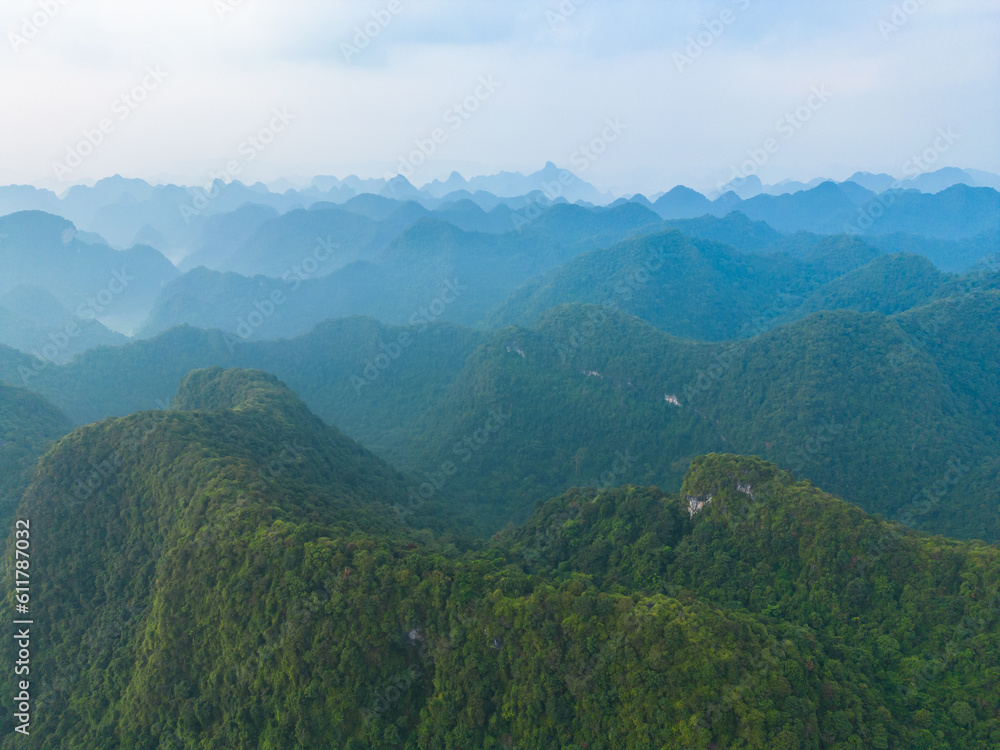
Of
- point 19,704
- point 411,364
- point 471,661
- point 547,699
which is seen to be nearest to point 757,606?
point 547,699

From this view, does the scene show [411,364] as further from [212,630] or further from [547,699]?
[547,699]

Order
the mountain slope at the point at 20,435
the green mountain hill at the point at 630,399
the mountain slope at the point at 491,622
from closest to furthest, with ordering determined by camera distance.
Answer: the mountain slope at the point at 491,622 < the mountain slope at the point at 20,435 < the green mountain hill at the point at 630,399

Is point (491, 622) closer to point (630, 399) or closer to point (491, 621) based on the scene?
point (491, 621)

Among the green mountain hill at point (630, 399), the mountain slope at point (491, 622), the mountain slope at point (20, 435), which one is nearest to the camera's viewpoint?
the mountain slope at point (491, 622)

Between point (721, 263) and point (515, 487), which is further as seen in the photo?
point (721, 263)

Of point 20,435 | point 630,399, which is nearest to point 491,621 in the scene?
point 20,435

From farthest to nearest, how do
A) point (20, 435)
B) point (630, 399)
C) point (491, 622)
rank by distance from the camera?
point (630, 399), point (20, 435), point (491, 622)

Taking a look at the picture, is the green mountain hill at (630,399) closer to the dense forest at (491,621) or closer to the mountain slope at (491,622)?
the dense forest at (491,621)

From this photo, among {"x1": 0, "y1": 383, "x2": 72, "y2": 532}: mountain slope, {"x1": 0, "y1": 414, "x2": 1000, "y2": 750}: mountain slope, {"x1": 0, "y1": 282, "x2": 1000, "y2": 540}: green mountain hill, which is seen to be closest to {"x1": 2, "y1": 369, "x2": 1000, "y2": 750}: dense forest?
{"x1": 0, "y1": 414, "x2": 1000, "y2": 750}: mountain slope

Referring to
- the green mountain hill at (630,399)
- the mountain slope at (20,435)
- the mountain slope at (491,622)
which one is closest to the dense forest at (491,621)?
the mountain slope at (491,622)

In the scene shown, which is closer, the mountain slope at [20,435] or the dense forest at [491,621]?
the dense forest at [491,621]

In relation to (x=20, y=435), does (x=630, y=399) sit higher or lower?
higher
